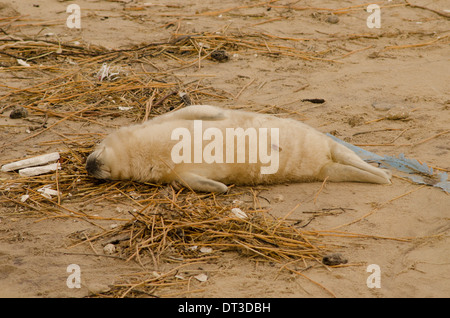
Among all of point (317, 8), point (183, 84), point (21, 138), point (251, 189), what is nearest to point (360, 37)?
point (317, 8)

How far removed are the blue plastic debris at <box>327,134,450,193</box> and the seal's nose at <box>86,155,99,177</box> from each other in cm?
217

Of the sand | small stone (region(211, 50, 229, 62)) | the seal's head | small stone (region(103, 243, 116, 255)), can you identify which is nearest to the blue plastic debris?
the sand

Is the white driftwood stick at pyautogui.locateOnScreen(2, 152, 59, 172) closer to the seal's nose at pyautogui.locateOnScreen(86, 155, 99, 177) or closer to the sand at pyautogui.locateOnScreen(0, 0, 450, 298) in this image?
the sand at pyautogui.locateOnScreen(0, 0, 450, 298)

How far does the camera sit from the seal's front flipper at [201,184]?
4793 mm

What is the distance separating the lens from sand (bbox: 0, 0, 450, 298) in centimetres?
382

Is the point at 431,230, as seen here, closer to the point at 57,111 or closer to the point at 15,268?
the point at 15,268

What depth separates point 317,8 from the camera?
9.32 m

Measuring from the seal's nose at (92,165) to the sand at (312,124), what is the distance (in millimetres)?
359

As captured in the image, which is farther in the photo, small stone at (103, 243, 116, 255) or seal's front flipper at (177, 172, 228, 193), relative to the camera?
seal's front flipper at (177, 172, 228, 193)

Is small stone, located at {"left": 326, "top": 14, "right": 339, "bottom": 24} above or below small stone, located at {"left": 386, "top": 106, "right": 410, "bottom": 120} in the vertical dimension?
above

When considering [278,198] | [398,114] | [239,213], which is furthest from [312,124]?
[239,213]

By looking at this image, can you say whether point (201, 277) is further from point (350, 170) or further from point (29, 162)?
point (29, 162)

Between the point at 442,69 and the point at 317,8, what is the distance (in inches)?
98.6

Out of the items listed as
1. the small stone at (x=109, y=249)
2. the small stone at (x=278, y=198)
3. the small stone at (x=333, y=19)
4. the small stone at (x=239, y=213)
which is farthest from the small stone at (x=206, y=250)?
the small stone at (x=333, y=19)
